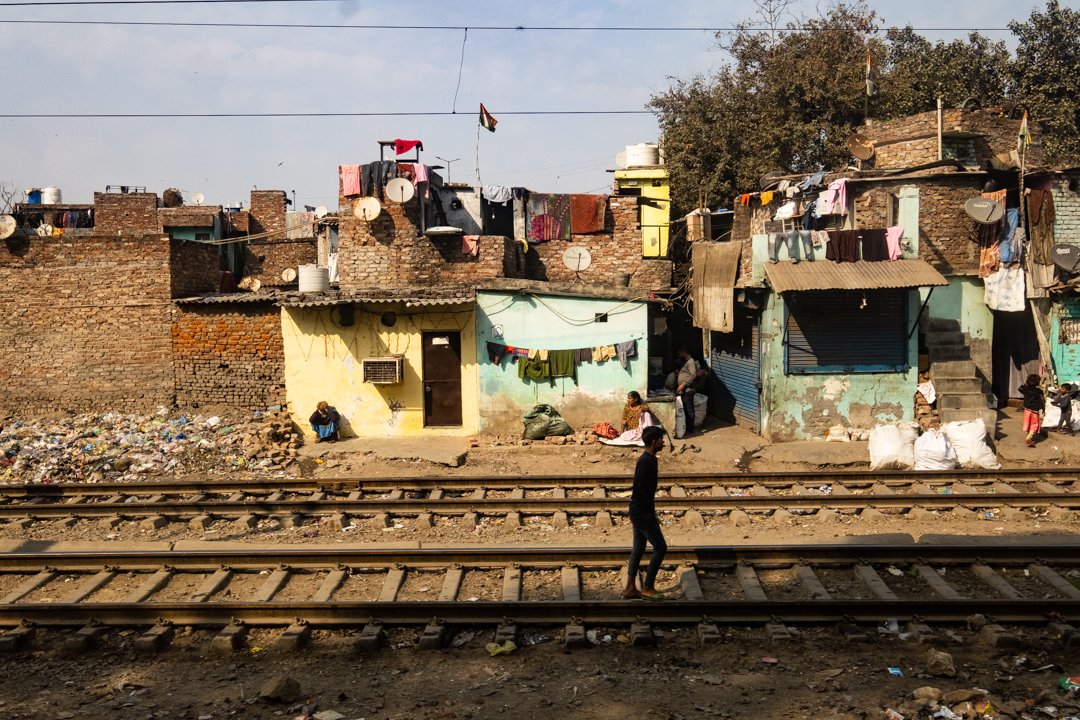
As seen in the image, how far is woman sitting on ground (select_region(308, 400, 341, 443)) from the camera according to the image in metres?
16.1

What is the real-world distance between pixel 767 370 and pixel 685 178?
515 inches

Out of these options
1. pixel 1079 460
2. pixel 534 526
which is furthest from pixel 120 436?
pixel 1079 460

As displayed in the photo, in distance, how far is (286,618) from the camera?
7.30m

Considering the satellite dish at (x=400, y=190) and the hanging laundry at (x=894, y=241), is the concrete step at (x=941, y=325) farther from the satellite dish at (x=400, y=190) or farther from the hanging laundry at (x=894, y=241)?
the satellite dish at (x=400, y=190)

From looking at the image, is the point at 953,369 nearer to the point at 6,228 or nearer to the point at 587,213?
the point at 587,213

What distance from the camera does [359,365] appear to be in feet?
54.4

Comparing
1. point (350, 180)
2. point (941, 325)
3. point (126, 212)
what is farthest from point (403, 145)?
point (126, 212)

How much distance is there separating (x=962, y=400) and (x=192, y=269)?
54.0 feet

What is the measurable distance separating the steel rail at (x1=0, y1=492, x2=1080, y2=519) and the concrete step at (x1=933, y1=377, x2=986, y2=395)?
4.50m

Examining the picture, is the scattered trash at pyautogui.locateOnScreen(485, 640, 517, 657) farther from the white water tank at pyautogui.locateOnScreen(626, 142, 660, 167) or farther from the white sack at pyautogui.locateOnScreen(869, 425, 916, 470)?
the white water tank at pyautogui.locateOnScreen(626, 142, 660, 167)

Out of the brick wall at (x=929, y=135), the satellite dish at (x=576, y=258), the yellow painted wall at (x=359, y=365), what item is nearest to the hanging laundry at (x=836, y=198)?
the brick wall at (x=929, y=135)

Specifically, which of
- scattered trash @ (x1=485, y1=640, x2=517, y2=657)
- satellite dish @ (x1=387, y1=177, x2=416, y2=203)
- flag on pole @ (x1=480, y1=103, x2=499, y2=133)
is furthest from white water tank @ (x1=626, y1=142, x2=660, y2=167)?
scattered trash @ (x1=485, y1=640, x2=517, y2=657)

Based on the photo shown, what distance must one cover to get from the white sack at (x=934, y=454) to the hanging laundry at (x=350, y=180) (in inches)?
490

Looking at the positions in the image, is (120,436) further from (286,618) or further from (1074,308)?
(1074,308)
